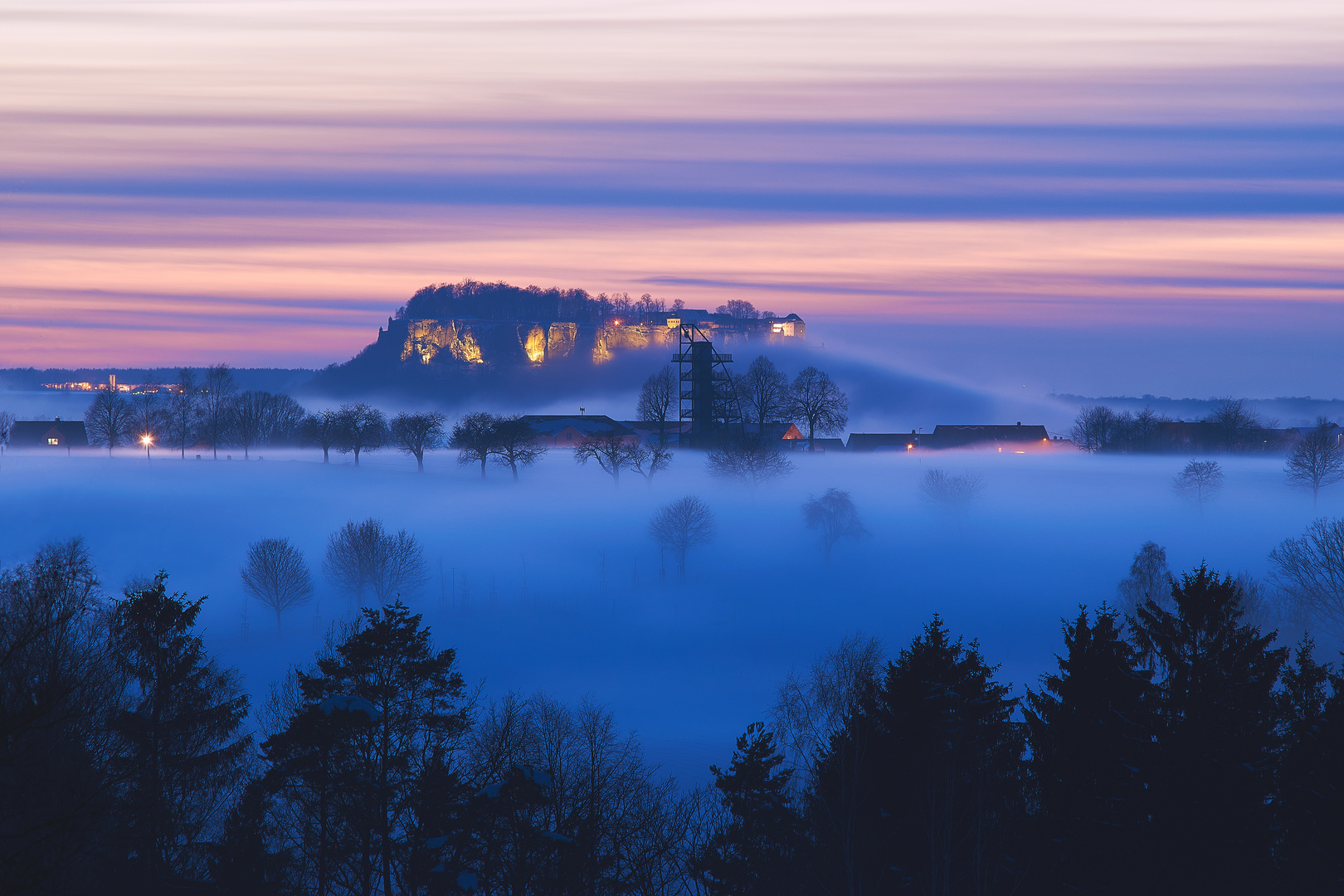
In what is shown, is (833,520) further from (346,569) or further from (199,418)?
(199,418)

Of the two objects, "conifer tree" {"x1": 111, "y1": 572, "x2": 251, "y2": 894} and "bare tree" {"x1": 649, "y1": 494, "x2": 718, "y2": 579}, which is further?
"bare tree" {"x1": 649, "y1": 494, "x2": 718, "y2": 579}

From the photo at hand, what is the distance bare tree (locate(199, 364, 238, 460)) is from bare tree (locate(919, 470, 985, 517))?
234 ft

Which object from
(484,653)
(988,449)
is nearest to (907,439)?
(988,449)

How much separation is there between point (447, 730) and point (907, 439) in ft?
361

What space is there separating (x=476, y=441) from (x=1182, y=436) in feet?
258

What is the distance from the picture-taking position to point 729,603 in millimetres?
60531

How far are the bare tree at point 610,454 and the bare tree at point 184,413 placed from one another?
115 feet

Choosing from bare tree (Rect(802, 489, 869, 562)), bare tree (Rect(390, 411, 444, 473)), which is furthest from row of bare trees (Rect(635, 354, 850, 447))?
bare tree (Rect(802, 489, 869, 562))

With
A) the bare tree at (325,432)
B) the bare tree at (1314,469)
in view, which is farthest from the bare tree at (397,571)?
the bare tree at (1314,469)

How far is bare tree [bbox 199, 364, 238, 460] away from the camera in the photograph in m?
123

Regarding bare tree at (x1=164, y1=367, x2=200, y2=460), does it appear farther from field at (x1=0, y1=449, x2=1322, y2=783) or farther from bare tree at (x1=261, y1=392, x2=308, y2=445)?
field at (x1=0, y1=449, x2=1322, y2=783)

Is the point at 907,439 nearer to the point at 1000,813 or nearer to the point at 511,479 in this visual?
the point at 511,479

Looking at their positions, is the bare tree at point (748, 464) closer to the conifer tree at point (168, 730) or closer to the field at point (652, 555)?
the field at point (652, 555)

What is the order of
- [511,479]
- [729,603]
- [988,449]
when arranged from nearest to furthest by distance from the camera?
1. [729,603]
2. [511,479]
3. [988,449]
